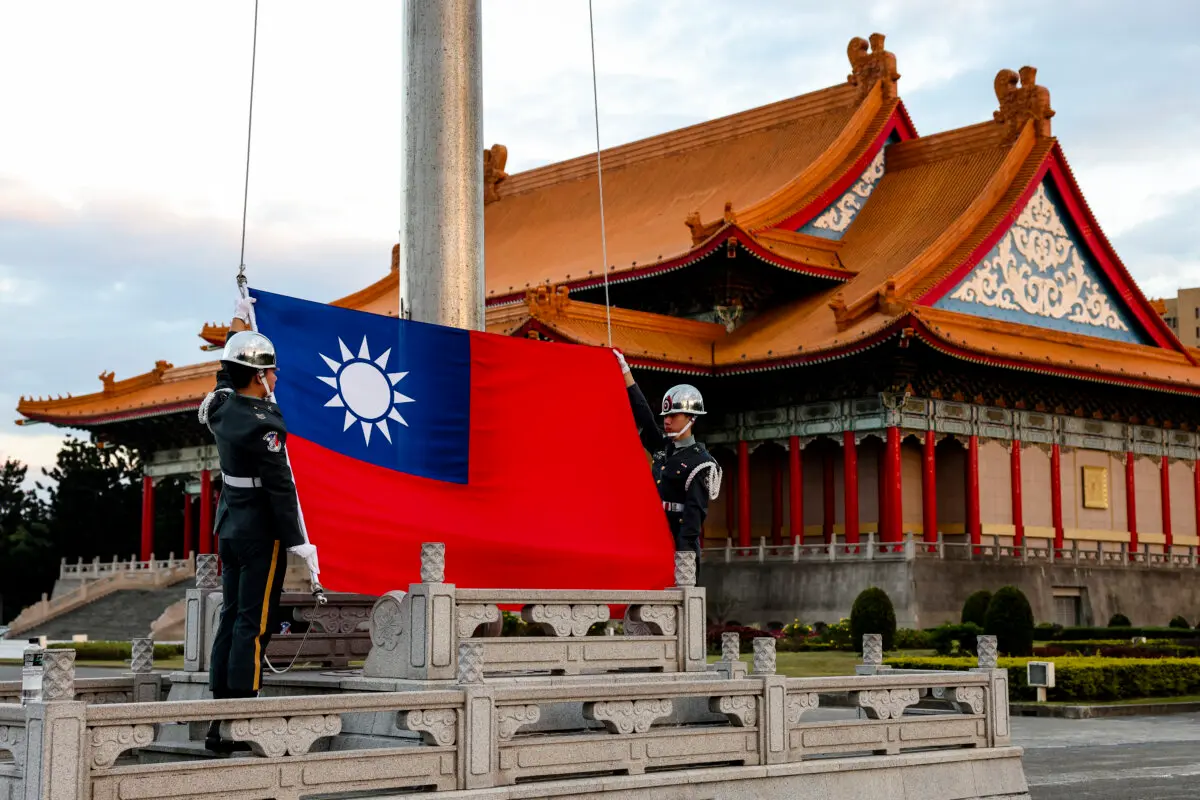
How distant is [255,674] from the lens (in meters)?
8.61

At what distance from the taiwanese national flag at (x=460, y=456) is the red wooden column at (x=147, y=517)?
34.5 metres

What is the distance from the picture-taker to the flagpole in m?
10.7

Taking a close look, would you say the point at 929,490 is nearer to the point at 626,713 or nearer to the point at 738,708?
the point at 738,708

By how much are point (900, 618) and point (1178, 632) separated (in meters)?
5.06

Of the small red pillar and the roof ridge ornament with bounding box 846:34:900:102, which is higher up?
the roof ridge ornament with bounding box 846:34:900:102

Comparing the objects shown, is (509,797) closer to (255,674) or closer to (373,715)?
(373,715)

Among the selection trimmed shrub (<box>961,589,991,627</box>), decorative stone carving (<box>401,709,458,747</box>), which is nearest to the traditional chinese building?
trimmed shrub (<box>961,589,991,627</box>)

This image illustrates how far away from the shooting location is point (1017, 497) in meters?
36.0

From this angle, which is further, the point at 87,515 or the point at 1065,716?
the point at 87,515

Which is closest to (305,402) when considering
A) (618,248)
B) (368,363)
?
(368,363)

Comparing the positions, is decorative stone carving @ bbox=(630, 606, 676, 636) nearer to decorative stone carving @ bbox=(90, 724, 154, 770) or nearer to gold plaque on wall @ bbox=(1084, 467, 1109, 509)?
decorative stone carving @ bbox=(90, 724, 154, 770)

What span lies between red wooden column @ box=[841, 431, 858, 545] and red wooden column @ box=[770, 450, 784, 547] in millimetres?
2806

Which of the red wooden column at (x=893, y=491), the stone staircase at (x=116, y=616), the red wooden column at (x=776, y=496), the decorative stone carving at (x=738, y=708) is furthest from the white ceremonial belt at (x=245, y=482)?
the red wooden column at (x=776, y=496)

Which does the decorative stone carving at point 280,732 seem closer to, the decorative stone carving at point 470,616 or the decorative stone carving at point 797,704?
the decorative stone carving at point 470,616
